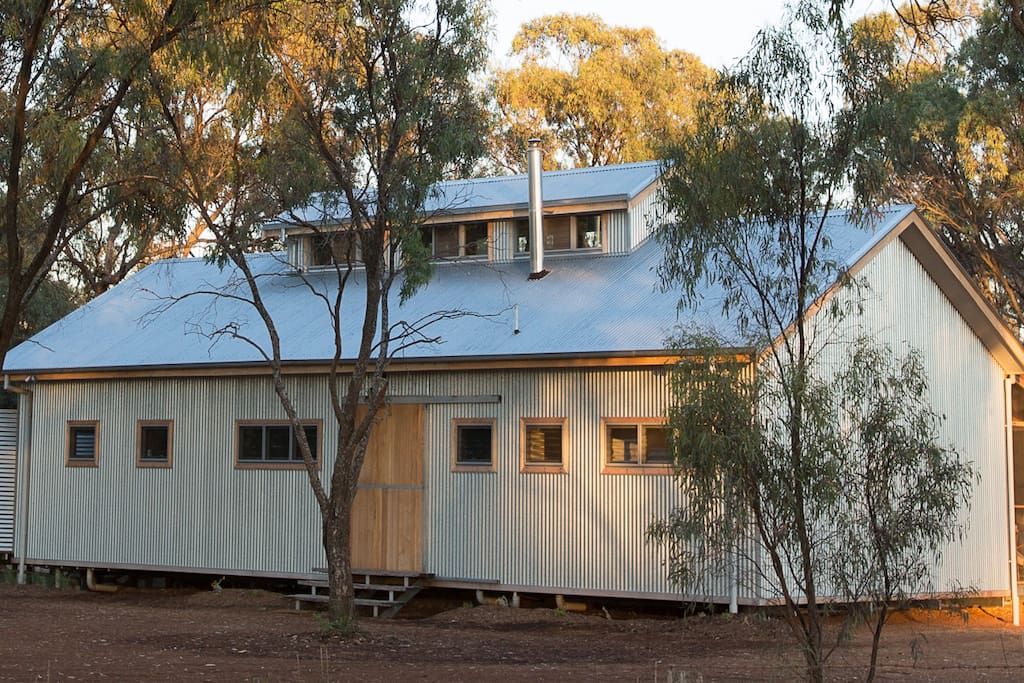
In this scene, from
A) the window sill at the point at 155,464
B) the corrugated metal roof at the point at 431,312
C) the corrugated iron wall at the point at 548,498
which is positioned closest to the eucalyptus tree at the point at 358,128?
the corrugated metal roof at the point at 431,312

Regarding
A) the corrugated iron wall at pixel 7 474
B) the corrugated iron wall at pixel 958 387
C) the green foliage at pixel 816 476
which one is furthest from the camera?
the corrugated iron wall at pixel 7 474

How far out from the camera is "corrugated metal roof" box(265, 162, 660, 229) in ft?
74.5

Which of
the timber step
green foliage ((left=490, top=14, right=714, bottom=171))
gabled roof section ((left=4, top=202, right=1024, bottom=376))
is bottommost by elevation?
the timber step

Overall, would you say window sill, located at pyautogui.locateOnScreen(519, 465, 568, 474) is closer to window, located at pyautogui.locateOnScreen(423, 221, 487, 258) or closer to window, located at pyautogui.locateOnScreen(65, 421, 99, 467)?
window, located at pyautogui.locateOnScreen(423, 221, 487, 258)

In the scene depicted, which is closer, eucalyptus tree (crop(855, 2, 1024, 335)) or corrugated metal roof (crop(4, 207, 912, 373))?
corrugated metal roof (crop(4, 207, 912, 373))

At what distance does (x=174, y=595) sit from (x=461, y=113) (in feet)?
32.6

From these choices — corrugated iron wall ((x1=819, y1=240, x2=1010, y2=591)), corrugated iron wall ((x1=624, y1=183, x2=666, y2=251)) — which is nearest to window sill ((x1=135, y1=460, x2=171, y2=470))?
corrugated iron wall ((x1=624, y1=183, x2=666, y2=251))

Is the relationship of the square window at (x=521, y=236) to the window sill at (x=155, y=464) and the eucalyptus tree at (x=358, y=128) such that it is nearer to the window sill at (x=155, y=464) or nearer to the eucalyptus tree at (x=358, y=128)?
the eucalyptus tree at (x=358, y=128)

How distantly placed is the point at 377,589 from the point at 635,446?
14.6 ft

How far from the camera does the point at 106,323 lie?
2552 cm

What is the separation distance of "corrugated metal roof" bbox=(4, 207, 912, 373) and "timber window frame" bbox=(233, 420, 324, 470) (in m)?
1.05

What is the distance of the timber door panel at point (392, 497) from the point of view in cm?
2062

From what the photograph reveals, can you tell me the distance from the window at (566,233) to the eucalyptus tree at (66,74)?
6806 mm

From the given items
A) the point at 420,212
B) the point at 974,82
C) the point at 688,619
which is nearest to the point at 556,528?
the point at 688,619
